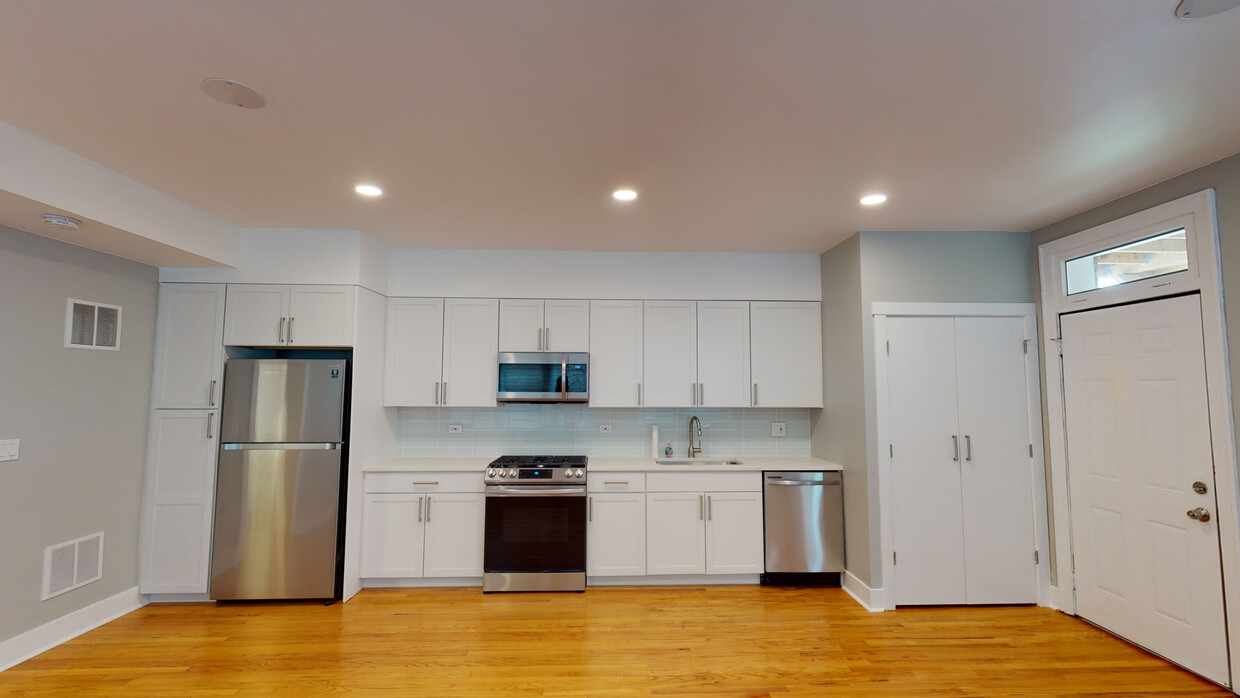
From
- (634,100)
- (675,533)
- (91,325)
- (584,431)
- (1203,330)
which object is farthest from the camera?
(584,431)

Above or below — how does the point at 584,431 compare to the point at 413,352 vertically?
below

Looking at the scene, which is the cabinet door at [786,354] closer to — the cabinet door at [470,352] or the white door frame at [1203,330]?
the white door frame at [1203,330]

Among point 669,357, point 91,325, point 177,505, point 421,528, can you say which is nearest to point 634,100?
point 669,357

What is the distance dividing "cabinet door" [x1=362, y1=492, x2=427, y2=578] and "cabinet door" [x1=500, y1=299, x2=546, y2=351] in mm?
1360

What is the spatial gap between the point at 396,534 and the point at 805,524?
301 cm

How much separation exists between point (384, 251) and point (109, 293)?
163 centimetres

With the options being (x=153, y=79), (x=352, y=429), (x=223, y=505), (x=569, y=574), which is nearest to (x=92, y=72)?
(x=153, y=79)

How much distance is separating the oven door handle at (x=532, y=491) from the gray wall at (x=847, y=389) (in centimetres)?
195

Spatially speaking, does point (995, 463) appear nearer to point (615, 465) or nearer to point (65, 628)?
point (615, 465)

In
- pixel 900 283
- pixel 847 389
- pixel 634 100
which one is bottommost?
pixel 847 389

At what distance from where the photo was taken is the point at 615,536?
3924mm

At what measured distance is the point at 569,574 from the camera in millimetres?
3812

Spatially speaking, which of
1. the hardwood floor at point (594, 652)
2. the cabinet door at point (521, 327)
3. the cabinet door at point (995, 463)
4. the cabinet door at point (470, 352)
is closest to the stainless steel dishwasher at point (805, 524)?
the hardwood floor at point (594, 652)

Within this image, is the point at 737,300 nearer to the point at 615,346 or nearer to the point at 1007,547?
the point at 615,346
